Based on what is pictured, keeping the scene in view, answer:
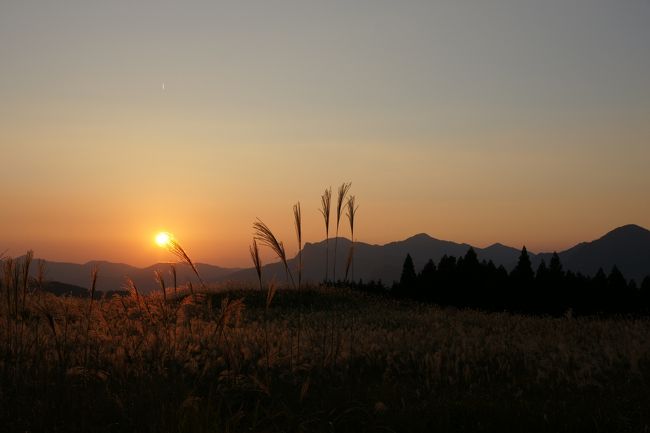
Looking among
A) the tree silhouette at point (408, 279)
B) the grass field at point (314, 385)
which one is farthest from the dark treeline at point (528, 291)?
the grass field at point (314, 385)

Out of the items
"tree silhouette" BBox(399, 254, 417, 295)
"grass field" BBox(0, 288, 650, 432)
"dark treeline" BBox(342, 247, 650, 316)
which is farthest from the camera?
"tree silhouette" BBox(399, 254, 417, 295)

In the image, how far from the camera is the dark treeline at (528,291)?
40.9 meters

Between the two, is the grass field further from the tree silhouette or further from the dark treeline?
the tree silhouette

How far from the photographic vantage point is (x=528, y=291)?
4231cm

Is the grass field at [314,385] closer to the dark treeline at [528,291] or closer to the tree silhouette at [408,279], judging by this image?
the dark treeline at [528,291]

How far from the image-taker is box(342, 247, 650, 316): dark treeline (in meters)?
40.9

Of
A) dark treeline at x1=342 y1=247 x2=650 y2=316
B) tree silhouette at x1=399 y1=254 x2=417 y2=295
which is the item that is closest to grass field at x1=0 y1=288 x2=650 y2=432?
dark treeline at x1=342 y1=247 x2=650 y2=316

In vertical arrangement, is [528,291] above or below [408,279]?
below

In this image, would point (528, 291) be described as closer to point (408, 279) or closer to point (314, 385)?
point (408, 279)

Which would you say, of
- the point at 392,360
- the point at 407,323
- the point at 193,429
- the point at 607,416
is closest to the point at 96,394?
the point at 193,429

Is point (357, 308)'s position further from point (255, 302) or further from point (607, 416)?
point (607, 416)

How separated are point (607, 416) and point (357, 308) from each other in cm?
1876

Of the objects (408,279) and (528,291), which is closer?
(528,291)

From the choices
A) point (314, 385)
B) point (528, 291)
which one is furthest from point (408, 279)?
point (314, 385)
